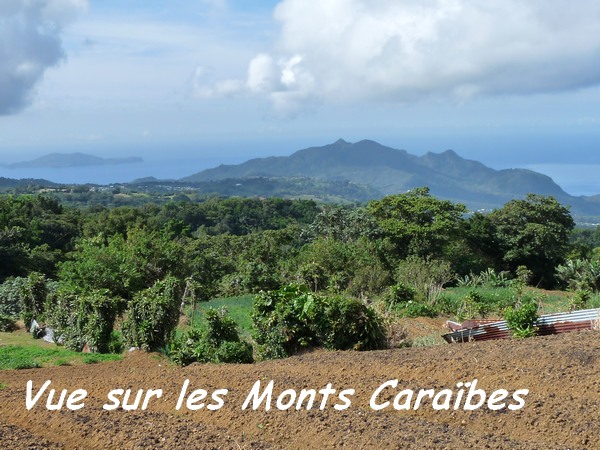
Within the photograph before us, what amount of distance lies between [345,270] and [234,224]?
59530 millimetres

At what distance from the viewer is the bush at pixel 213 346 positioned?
10.7 m

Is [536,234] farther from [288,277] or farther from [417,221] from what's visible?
[288,277]

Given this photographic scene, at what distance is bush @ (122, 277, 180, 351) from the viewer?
12984mm

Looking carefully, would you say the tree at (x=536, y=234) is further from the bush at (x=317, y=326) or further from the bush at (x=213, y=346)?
the bush at (x=213, y=346)

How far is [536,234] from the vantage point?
124 feet

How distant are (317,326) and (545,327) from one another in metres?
4.02

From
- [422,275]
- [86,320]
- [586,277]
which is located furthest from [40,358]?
[586,277]

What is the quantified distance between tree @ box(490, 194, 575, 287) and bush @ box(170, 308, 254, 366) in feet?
100

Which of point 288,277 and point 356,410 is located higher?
point 356,410

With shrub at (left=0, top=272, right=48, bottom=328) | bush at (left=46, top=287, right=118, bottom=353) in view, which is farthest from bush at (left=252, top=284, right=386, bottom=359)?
shrub at (left=0, top=272, right=48, bottom=328)

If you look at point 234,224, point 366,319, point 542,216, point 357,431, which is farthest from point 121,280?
point 234,224

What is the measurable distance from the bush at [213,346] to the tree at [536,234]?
100ft

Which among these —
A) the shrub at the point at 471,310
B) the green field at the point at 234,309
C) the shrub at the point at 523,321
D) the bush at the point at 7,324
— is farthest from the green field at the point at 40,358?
the shrub at the point at 471,310

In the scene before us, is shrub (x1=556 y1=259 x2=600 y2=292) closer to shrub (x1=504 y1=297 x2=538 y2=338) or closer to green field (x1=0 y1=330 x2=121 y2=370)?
shrub (x1=504 y1=297 x2=538 y2=338)
